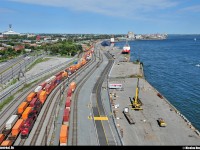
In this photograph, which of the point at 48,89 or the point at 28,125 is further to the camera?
the point at 48,89

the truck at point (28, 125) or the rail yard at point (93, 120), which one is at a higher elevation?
the truck at point (28, 125)

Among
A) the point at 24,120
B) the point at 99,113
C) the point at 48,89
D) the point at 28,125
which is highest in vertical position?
the point at 48,89

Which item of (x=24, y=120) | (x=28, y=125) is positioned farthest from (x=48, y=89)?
(x=28, y=125)

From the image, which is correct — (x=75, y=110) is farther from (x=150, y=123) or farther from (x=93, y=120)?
(x=150, y=123)

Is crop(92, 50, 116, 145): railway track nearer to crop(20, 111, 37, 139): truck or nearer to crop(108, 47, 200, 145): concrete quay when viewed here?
crop(108, 47, 200, 145): concrete quay

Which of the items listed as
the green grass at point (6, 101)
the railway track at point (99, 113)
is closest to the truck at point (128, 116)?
the railway track at point (99, 113)

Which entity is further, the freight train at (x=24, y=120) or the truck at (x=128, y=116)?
the truck at (x=128, y=116)

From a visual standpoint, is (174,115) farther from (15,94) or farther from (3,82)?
(3,82)

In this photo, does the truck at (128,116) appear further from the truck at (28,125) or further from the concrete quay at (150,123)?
the truck at (28,125)

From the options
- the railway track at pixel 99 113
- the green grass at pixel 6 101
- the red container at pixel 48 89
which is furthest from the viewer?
the red container at pixel 48 89

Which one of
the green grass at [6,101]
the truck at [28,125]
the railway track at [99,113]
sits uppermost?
the truck at [28,125]
